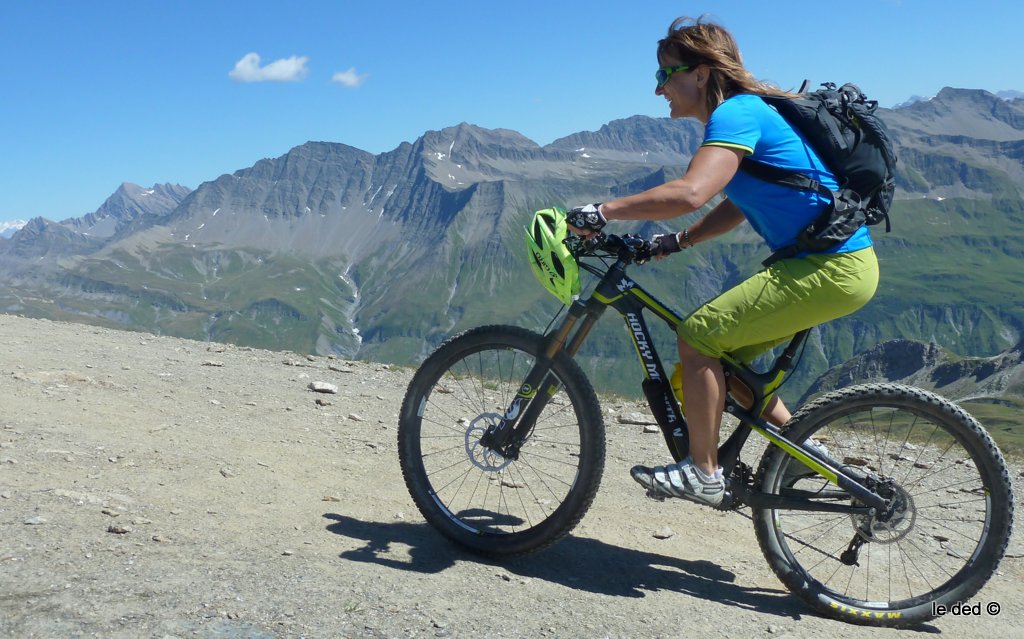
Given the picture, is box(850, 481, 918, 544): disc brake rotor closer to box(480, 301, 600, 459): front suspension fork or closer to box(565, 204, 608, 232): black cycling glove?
box(480, 301, 600, 459): front suspension fork

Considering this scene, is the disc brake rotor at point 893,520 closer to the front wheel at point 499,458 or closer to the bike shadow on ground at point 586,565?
the bike shadow on ground at point 586,565

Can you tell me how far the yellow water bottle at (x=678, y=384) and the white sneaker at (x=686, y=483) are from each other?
1.23 feet

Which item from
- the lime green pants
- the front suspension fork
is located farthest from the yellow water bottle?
the front suspension fork

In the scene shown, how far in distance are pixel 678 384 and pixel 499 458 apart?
142cm

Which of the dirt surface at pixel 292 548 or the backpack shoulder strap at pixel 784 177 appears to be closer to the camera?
the dirt surface at pixel 292 548

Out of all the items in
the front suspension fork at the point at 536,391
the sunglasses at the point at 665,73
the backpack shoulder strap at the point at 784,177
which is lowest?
the front suspension fork at the point at 536,391

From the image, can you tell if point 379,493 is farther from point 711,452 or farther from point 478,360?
point 711,452

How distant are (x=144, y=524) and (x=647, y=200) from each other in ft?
13.3

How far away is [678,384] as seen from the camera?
17.7 feet

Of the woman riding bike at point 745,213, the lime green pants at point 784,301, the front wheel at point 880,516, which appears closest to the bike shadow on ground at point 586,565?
the front wheel at point 880,516

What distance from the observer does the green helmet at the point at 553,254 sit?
513 centimetres

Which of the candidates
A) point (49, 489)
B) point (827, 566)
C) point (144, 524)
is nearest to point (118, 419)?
point (49, 489)

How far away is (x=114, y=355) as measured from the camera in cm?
1225

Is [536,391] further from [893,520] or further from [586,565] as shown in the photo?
[893,520]
